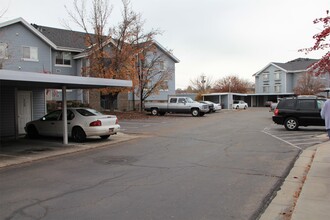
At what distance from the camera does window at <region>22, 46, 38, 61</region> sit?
33.3m

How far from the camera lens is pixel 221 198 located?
623 centimetres

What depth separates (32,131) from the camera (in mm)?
16266

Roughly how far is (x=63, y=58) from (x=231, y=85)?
5831 cm

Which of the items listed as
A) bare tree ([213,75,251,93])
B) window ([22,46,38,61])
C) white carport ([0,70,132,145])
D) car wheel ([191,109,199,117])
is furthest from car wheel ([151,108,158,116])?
bare tree ([213,75,251,93])

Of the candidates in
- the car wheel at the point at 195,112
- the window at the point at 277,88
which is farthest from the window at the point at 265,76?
the car wheel at the point at 195,112

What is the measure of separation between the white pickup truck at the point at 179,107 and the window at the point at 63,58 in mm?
10296

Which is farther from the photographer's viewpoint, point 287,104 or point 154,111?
point 154,111

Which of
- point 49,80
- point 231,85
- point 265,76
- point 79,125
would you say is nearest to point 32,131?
point 79,125

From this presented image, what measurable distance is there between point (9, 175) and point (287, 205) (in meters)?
6.56

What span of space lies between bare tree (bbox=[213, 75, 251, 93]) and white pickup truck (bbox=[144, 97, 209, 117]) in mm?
51217

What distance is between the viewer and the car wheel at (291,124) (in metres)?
18.8

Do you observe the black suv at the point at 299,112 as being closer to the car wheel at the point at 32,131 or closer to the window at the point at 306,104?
the window at the point at 306,104

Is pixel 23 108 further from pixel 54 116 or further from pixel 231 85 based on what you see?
pixel 231 85

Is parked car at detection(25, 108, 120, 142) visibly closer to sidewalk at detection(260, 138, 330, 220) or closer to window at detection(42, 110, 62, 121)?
window at detection(42, 110, 62, 121)
